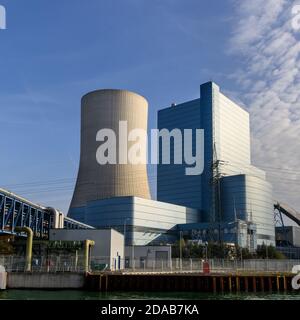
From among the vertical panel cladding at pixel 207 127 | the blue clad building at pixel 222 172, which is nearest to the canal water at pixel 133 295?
the blue clad building at pixel 222 172

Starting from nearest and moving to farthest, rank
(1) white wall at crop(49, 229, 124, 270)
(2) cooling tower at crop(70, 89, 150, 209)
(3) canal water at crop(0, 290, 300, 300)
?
(3) canal water at crop(0, 290, 300, 300) → (1) white wall at crop(49, 229, 124, 270) → (2) cooling tower at crop(70, 89, 150, 209)

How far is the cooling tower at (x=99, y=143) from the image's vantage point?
11044 centimetres

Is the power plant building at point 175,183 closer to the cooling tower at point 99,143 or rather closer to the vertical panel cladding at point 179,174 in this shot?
the cooling tower at point 99,143

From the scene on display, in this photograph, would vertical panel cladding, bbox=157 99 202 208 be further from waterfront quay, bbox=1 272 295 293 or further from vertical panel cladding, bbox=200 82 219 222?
waterfront quay, bbox=1 272 295 293

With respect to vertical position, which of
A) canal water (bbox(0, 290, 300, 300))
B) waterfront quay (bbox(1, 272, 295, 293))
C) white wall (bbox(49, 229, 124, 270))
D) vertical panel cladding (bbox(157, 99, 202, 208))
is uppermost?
vertical panel cladding (bbox(157, 99, 202, 208))

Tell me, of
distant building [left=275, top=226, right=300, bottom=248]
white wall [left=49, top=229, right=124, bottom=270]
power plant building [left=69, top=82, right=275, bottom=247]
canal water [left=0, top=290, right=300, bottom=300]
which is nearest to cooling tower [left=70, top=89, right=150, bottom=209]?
power plant building [left=69, top=82, right=275, bottom=247]

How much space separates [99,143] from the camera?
362 feet

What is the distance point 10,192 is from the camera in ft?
193

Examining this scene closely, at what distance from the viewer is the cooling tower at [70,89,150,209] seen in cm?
11044

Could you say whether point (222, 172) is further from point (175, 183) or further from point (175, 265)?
point (175, 265)

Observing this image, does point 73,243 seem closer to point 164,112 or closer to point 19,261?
point 19,261

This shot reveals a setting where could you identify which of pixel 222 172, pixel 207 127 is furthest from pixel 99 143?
pixel 207 127

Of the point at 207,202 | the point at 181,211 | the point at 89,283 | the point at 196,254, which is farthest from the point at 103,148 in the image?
the point at 89,283

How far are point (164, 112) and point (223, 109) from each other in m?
24.8
